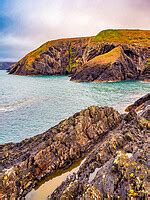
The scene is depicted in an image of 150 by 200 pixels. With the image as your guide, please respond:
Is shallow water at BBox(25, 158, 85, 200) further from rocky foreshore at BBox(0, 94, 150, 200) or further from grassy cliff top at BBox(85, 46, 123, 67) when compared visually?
grassy cliff top at BBox(85, 46, 123, 67)

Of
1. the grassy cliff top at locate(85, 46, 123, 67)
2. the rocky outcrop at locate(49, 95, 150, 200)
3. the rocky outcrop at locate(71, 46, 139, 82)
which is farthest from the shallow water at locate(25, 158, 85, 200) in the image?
the grassy cliff top at locate(85, 46, 123, 67)

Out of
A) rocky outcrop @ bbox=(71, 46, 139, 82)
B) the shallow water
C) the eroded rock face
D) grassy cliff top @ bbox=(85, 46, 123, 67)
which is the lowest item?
the shallow water

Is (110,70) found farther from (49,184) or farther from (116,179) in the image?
(116,179)

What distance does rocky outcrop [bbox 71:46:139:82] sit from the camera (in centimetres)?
13500

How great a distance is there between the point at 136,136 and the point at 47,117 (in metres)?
26.2

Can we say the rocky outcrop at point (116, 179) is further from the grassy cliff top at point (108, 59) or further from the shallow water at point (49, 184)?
the grassy cliff top at point (108, 59)

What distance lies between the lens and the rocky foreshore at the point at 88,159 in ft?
44.1

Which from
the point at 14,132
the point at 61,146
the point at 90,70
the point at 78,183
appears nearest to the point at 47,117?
the point at 14,132

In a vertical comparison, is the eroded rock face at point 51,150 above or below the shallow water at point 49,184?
above

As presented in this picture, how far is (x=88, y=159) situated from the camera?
20.1 meters

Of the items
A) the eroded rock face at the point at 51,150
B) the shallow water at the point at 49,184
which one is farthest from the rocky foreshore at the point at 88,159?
the shallow water at the point at 49,184

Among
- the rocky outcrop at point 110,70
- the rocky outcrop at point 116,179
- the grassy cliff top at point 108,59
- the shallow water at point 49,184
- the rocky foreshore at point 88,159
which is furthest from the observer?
the grassy cliff top at point 108,59

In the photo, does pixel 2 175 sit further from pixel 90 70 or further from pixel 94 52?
pixel 94 52

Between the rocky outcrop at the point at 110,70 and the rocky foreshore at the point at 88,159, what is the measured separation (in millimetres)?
103541
